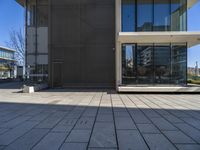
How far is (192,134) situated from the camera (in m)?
6.14

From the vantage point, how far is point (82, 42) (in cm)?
2253

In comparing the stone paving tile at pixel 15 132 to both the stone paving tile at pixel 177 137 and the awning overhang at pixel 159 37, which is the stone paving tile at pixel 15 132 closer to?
the stone paving tile at pixel 177 137

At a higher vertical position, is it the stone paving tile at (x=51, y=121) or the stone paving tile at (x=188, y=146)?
the stone paving tile at (x=51, y=121)

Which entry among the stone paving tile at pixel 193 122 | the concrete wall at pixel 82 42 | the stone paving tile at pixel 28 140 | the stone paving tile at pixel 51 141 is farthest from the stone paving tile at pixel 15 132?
the concrete wall at pixel 82 42

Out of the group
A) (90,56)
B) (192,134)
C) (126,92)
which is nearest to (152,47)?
(126,92)

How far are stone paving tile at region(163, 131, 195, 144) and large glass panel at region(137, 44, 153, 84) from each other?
12.0 metres

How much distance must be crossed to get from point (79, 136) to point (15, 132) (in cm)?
172

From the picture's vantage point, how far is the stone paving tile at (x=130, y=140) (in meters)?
5.13

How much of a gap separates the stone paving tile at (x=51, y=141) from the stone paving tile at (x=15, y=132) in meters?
0.73

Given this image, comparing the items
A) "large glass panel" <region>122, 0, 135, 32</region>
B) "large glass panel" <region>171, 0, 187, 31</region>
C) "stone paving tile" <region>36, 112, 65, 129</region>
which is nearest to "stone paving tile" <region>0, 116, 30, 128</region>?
"stone paving tile" <region>36, 112, 65, 129</region>

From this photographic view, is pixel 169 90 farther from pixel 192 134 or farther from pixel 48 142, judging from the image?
pixel 48 142

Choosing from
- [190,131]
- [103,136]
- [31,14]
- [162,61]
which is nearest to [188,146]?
[190,131]

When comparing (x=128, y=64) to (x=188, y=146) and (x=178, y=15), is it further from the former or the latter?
(x=188, y=146)

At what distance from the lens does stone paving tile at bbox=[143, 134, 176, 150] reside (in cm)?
512
